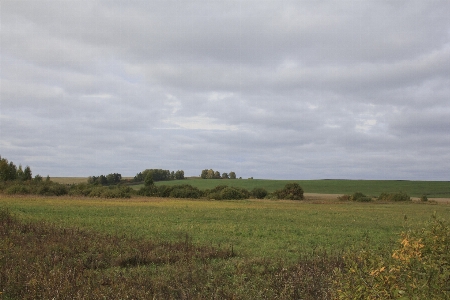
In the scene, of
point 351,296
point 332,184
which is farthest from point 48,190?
point 332,184

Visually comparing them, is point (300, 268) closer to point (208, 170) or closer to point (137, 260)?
point (137, 260)

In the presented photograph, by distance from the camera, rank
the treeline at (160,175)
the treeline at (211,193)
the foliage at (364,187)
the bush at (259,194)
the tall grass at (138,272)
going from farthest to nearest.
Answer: the treeline at (160,175) → the foliage at (364,187) → the bush at (259,194) → the treeline at (211,193) → the tall grass at (138,272)

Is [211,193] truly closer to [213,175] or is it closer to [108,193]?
[108,193]

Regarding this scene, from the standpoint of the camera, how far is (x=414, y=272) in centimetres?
420

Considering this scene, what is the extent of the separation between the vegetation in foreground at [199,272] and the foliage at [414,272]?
12mm

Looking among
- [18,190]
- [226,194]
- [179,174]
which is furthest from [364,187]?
[18,190]

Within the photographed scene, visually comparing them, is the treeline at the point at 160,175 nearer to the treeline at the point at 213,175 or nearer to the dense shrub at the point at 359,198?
the treeline at the point at 213,175

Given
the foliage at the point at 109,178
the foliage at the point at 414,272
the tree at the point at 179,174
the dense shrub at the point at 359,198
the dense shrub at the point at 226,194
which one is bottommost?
the dense shrub at the point at 359,198

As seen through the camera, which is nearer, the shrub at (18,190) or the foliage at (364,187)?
the shrub at (18,190)

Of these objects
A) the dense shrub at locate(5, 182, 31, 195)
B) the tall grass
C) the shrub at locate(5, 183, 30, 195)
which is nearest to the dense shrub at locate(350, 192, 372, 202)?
the dense shrub at locate(5, 182, 31, 195)

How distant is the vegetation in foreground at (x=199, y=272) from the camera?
446 centimetres

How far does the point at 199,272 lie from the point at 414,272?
6.25 m

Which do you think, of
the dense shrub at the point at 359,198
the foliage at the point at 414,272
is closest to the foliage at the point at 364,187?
the dense shrub at the point at 359,198

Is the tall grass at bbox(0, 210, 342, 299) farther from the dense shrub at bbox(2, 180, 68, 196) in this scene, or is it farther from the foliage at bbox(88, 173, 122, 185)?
the foliage at bbox(88, 173, 122, 185)
